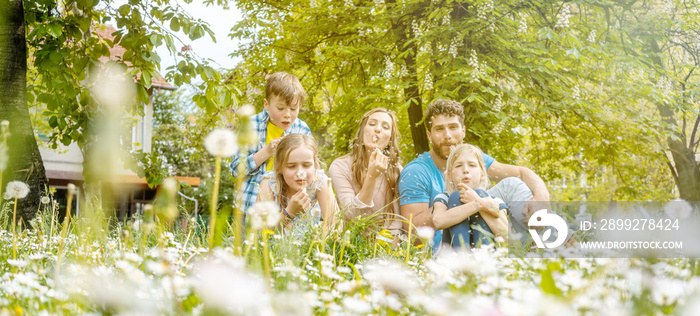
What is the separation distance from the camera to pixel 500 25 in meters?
6.25

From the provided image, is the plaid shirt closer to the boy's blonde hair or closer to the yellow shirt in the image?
the yellow shirt

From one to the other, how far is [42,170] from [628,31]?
7.04 m

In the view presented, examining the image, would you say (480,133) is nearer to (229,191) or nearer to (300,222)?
(300,222)

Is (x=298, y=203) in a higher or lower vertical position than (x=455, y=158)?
lower

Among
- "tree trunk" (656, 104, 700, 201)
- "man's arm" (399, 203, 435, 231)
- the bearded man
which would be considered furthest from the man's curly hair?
"tree trunk" (656, 104, 700, 201)

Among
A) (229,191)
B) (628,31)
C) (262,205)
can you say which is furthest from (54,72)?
(229,191)

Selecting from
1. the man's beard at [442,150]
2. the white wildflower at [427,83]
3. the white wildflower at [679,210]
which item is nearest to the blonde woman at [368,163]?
the man's beard at [442,150]

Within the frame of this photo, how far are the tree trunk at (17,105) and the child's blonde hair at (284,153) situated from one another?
228cm

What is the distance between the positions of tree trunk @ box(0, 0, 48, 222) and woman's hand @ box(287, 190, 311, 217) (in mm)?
2562

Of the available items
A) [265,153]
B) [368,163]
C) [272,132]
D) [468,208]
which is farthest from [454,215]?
[272,132]

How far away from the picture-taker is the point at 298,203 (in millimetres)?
2887

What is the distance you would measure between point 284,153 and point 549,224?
5.55ft

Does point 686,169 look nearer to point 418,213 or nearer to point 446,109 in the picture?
point 446,109

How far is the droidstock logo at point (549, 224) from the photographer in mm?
2280
